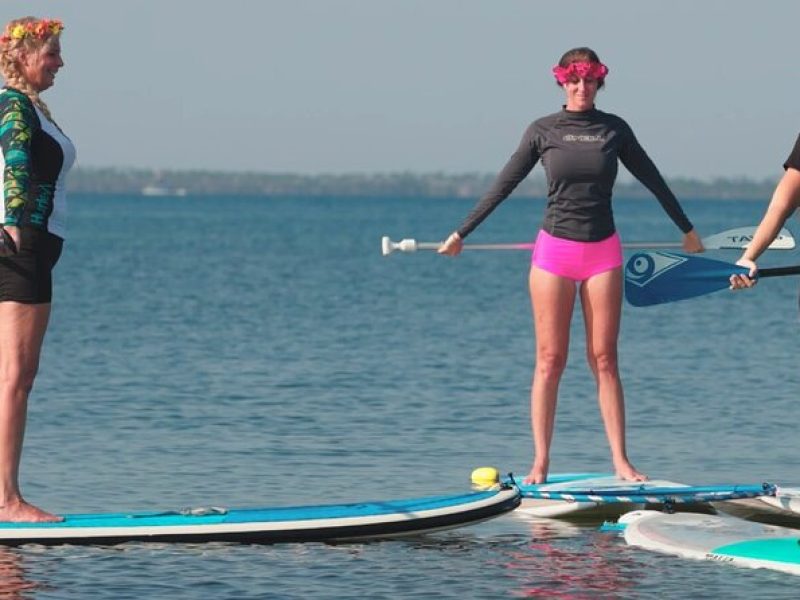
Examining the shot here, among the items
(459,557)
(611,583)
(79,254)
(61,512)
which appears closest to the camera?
(611,583)

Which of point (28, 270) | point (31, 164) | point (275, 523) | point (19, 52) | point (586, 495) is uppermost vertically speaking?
point (19, 52)

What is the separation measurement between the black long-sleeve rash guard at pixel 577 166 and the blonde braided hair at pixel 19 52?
2.42 meters

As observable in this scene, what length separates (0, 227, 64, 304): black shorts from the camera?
29.3 feet

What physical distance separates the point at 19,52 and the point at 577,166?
296 cm

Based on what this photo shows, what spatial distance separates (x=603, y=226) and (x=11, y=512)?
3370 millimetres

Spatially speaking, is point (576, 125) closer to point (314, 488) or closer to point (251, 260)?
point (314, 488)

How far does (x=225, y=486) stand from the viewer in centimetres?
1213

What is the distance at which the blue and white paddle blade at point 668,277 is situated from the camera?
9828 millimetres

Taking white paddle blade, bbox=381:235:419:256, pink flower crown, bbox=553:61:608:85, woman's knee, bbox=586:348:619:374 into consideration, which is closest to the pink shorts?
woman's knee, bbox=586:348:619:374

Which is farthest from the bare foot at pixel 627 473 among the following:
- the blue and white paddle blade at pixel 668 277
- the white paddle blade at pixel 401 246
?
the white paddle blade at pixel 401 246

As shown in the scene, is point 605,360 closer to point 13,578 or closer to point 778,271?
point 778,271

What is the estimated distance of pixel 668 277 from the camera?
33.7 feet

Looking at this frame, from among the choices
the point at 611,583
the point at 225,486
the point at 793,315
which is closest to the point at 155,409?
the point at 225,486

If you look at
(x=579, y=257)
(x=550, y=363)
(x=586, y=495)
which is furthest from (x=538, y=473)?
(x=579, y=257)
